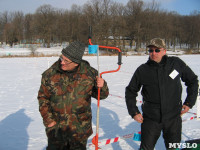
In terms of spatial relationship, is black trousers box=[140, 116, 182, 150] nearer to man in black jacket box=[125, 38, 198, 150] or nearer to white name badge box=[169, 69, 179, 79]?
man in black jacket box=[125, 38, 198, 150]

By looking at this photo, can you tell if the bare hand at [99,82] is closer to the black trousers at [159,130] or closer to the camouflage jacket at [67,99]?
the camouflage jacket at [67,99]

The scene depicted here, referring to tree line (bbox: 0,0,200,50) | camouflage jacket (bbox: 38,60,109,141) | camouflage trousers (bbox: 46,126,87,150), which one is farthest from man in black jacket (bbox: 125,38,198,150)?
tree line (bbox: 0,0,200,50)

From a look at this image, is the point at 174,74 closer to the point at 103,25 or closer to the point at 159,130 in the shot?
the point at 159,130

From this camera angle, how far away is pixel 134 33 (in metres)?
58.3

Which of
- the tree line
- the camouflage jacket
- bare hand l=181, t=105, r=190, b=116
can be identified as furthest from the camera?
the tree line

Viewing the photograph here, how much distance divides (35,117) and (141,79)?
4.24 meters

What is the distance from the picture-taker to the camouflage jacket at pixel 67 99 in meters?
2.33

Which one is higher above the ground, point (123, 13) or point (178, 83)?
point (123, 13)

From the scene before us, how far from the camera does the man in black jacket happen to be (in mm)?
2615

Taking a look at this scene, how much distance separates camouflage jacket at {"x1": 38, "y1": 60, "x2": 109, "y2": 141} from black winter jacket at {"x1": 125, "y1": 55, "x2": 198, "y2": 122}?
740mm

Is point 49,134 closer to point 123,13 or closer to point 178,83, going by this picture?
point 178,83

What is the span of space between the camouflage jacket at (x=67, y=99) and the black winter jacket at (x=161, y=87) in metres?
0.74

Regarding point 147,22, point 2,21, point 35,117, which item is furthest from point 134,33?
point 35,117

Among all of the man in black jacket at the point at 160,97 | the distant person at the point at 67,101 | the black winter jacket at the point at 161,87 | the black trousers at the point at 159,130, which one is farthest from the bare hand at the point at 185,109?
the distant person at the point at 67,101
